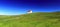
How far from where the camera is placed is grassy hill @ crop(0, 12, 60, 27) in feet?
5.55

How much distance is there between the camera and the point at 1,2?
184 cm

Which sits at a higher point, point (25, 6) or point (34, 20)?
point (25, 6)

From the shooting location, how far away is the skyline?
5.87 feet

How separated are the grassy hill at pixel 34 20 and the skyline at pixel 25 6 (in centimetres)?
7

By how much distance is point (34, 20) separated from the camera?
173cm

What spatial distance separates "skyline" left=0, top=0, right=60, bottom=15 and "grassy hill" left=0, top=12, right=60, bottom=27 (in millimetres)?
73

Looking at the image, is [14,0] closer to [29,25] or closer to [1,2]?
[1,2]

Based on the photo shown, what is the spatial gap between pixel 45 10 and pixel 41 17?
13cm

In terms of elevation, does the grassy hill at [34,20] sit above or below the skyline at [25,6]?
below

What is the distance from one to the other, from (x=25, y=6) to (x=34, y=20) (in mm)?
272

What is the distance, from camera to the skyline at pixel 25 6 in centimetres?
179

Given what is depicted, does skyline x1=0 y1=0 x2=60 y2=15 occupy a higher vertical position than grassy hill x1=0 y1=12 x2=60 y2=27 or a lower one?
higher

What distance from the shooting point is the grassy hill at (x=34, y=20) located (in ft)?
5.55

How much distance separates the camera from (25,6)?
1.82 m
